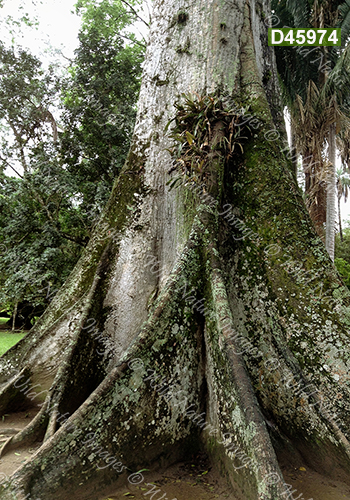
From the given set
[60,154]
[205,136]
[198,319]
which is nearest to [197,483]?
[198,319]

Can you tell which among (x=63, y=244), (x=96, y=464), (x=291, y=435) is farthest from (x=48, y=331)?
(x=63, y=244)

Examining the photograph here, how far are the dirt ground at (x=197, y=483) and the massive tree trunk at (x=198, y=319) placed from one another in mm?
73

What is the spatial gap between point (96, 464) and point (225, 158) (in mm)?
2788

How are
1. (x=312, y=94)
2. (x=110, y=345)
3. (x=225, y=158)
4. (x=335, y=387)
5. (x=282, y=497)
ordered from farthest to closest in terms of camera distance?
1. (x=312, y=94)
2. (x=225, y=158)
3. (x=110, y=345)
4. (x=335, y=387)
5. (x=282, y=497)

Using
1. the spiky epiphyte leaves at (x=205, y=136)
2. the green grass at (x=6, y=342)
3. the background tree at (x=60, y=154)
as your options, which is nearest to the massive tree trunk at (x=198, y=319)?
the spiky epiphyte leaves at (x=205, y=136)

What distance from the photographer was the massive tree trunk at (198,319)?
81.9 inches

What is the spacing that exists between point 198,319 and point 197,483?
1.08 metres

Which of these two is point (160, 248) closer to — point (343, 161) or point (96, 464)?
point (96, 464)

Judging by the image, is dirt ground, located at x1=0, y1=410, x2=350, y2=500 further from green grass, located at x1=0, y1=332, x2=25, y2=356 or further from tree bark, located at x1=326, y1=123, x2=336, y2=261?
tree bark, located at x1=326, y1=123, x2=336, y2=261

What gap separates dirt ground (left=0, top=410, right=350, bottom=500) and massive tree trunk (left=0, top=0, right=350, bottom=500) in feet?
0.24

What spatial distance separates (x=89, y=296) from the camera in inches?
125

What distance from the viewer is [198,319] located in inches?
104

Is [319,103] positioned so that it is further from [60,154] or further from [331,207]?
[60,154]

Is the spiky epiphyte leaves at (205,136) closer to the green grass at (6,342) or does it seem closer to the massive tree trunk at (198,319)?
A: the massive tree trunk at (198,319)
